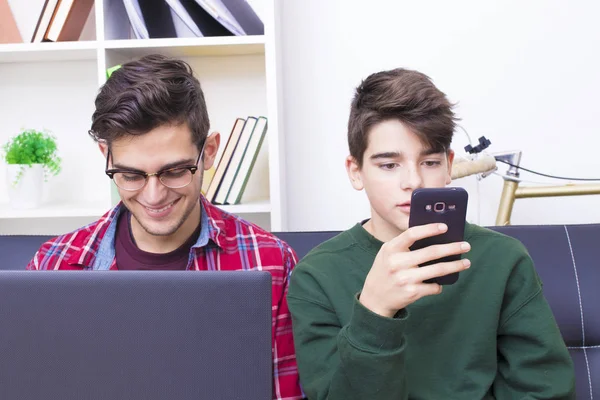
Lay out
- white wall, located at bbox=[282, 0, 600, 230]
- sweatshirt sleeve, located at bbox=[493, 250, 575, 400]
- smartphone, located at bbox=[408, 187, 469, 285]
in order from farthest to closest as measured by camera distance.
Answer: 1. white wall, located at bbox=[282, 0, 600, 230]
2. sweatshirt sleeve, located at bbox=[493, 250, 575, 400]
3. smartphone, located at bbox=[408, 187, 469, 285]

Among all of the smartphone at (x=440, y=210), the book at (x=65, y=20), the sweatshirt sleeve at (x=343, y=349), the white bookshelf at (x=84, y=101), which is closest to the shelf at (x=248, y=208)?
the white bookshelf at (x=84, y=101)

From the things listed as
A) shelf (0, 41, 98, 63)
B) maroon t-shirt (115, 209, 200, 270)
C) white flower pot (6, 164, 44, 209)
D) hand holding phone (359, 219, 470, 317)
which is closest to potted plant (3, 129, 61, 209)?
white flower pot (6, 164, 44, 209)

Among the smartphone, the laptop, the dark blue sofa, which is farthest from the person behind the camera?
the dark blue sofa

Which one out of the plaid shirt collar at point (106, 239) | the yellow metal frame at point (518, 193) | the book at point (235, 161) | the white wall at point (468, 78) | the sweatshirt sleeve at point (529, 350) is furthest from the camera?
the white wall at point (468, 78)

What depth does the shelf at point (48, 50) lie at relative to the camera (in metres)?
2.00

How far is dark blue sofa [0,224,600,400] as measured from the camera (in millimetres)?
1453

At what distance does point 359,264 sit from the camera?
1228 mm

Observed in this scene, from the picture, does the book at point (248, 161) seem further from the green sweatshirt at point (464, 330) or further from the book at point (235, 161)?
the green sweatshirt at point (464, 330)

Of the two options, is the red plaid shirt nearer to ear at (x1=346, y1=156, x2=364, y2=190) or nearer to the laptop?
ear at (x1=346, y1=156, x2=364, y2=190)

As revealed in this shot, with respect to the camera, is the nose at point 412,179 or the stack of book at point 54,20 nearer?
the nose at point 412,179

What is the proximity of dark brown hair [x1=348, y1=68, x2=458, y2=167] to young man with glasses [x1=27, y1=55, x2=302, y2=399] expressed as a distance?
0.91ft

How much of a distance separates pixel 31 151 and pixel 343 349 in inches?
55.0

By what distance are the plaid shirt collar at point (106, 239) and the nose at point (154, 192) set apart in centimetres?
13

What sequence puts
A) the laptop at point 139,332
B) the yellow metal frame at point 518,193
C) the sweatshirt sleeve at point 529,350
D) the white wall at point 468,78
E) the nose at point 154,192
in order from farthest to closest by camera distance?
1. the white wall at point 468,78
2. the yellow metal frame at point 518,193
3. the nose at point 154,192
4. the sweatshirt sleeve at point 529,350
5. the laptop at point 139,332
